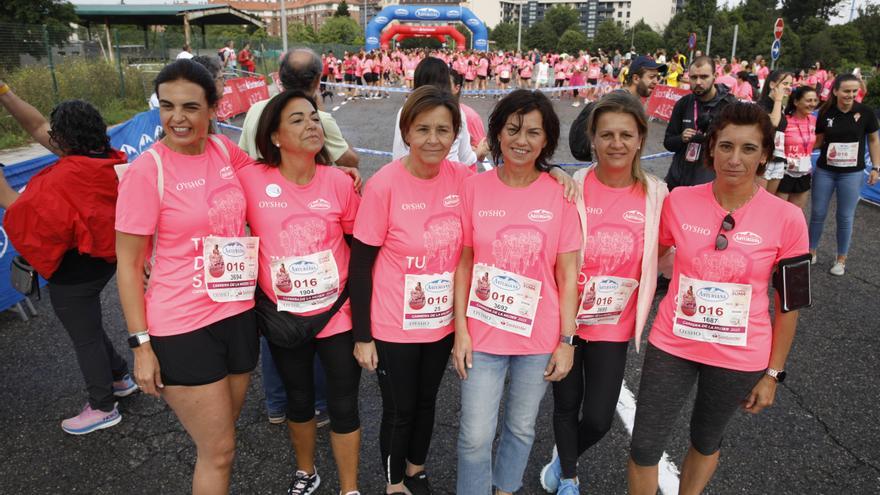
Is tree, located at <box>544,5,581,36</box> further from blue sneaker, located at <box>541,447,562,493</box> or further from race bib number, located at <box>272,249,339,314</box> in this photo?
race bib number, located at <box>272,249,339,314</box>

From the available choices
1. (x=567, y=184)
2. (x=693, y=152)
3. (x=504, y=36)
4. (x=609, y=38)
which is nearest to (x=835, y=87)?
(x=693, y=152)

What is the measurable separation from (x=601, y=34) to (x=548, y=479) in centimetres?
10228

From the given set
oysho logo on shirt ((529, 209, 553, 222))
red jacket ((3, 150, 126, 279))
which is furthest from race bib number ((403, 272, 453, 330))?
red jacket ((3, 150, 126, 279))

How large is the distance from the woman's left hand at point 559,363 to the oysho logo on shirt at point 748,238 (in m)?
0.81

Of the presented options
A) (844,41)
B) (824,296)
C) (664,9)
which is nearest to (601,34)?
(844,41)

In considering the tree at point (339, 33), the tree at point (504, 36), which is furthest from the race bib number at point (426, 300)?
the tree at point (504, 36)

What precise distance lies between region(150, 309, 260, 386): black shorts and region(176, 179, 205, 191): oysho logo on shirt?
56 centimetres

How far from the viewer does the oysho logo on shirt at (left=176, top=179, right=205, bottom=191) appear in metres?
2.26

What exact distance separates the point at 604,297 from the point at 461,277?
0.66 m

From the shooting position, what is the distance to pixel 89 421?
3430mm

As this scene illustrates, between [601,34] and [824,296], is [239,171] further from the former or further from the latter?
[601,34]

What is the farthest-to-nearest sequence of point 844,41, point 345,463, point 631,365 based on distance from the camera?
1. point 844,41
2. point 631,365
3. point 345,463

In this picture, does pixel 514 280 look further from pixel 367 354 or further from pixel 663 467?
pixel 663 467

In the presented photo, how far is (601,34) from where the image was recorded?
311 feet
